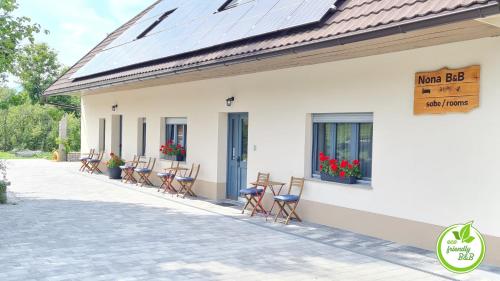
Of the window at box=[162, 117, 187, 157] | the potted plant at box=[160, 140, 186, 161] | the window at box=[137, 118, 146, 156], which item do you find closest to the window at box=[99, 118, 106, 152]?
the window at box=[137, 118, 146, 156]

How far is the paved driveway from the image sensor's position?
6.33 meters

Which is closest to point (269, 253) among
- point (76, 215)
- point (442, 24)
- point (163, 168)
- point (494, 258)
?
point (494, 258)

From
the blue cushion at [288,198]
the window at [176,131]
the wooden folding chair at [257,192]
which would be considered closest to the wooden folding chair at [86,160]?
the window at [176,131]

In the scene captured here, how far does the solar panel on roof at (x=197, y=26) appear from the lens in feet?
31.0

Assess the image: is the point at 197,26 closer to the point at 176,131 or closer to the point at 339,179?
the point at 176,131

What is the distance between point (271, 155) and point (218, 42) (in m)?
2.61

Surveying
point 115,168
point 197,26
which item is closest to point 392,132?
point 197,26

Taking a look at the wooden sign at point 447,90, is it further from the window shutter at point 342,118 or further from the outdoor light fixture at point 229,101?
the outdoor light fixture at point 229,101

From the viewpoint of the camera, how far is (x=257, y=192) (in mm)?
10523

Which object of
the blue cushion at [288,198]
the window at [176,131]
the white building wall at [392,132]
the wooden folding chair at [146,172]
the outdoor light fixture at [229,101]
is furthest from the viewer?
the wooden folding chair at [146,172]

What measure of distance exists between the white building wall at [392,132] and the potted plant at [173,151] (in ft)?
5.59

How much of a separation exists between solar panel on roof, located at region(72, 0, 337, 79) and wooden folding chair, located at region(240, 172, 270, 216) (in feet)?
9.44

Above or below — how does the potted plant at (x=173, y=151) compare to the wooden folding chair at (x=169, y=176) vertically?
above

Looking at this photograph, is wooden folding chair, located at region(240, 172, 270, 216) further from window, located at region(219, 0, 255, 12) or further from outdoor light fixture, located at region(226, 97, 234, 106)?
window, located at region(219, 0, 255, 12)
